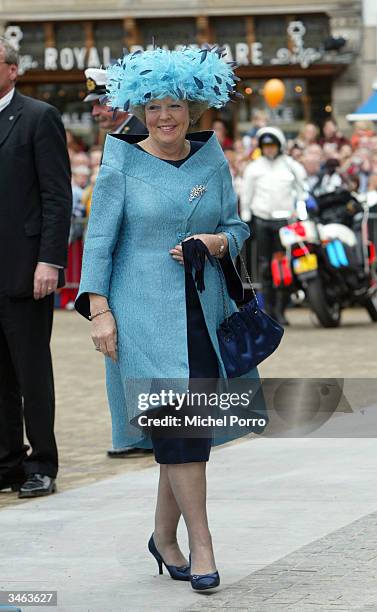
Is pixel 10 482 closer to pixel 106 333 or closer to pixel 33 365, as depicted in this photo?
pixel 33 365

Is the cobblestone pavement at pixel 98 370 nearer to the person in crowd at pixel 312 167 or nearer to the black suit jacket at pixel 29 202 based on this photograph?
the black suit jacket at pixel 29 202

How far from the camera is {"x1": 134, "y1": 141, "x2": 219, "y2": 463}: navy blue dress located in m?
6.05

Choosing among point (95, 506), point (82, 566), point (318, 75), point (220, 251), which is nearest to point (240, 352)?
point (220, 251)

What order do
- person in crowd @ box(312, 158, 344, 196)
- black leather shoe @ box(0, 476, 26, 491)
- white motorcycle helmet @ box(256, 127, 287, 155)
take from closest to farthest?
black leather shoe @ box(0, 476, 26, 491) < white motorcycle helmet @ box(256, 127, 287, 155) < person in crowd @ box(312, 158, 344, 196)

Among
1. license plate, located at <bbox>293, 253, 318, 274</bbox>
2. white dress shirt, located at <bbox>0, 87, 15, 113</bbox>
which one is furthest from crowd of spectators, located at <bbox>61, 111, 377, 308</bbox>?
white dress shirt, located at <bbox>0, 87, 15, 113</bbox>

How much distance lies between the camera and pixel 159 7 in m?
33.7

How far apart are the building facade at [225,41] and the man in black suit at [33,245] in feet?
79.1

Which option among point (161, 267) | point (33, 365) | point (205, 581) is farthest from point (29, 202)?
point (205, 581)

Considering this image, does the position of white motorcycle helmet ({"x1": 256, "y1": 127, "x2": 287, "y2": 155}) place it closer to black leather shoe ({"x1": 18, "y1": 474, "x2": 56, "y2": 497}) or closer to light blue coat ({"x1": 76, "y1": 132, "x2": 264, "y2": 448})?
black leather shoe ({"x1": 18, "y1": 474, "x2": 56, "y2": 497})

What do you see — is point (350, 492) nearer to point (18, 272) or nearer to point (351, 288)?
point (18, 272)

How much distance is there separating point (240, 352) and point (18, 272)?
7.02 feet

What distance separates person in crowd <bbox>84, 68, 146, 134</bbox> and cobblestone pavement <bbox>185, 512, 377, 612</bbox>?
132 inches

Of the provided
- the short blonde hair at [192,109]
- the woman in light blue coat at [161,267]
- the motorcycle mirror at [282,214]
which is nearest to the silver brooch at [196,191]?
the woman in light blue coat at [161,267]

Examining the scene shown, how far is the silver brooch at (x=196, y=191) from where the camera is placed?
611 cm
